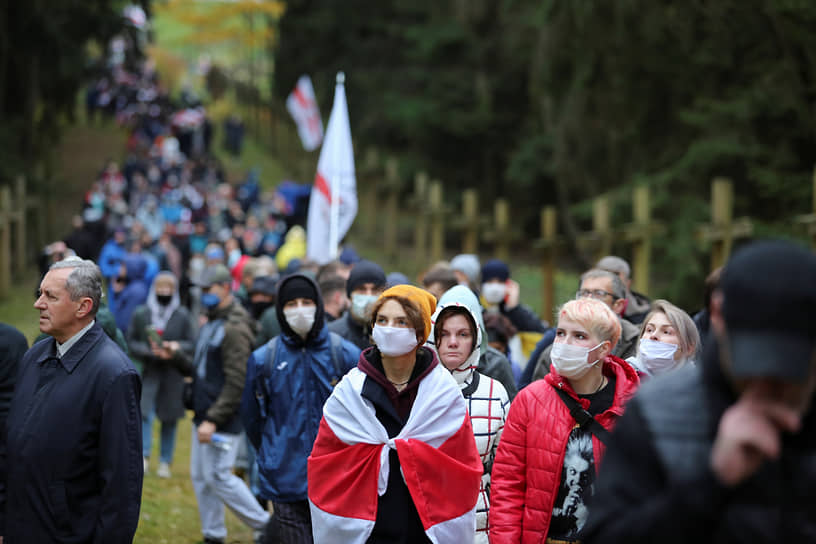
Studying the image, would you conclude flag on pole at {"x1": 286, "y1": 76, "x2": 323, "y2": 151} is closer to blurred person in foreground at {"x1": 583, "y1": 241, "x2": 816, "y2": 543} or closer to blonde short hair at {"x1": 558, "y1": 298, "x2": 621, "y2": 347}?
blonde short hair at {"x1": 558, "y1": 298, "x2": 621, "y2": 347}

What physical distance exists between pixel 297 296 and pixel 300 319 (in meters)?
0.22

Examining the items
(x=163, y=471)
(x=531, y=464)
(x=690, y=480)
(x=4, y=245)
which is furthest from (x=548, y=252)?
(x=690, y=480)

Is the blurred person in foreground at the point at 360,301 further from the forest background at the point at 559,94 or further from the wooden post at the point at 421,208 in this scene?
the wooden post at the point at 421,208

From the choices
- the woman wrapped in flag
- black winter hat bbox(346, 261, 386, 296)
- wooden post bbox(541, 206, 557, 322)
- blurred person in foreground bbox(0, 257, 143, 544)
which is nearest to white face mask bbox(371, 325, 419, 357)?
the woman wrapped in flag

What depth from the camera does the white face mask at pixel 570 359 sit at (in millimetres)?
4891

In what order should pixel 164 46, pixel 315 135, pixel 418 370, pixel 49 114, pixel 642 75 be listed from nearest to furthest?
1. pixel 418 370
2. pixel 642 75
3. pixel 315 135
4. pixel 49 114
5. pixel 164 46

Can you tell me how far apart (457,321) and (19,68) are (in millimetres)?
23568

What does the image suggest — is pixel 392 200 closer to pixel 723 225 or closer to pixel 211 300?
pixel 723 225

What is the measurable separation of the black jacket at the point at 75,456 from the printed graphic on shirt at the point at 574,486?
2.01 meters

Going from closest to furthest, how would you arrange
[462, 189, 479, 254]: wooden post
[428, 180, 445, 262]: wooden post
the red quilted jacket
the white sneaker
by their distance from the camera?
the red quilted jacket < the white sneaker < [462, 189, 479, 254]: wooden post < [428, 180, 445, 262]: wooden post

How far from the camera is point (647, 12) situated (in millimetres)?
18203

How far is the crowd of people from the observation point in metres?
2.39

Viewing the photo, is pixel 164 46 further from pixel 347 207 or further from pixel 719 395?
pixel 719 395

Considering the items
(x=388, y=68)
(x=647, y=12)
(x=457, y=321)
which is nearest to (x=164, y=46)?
(x=388, y=68)
